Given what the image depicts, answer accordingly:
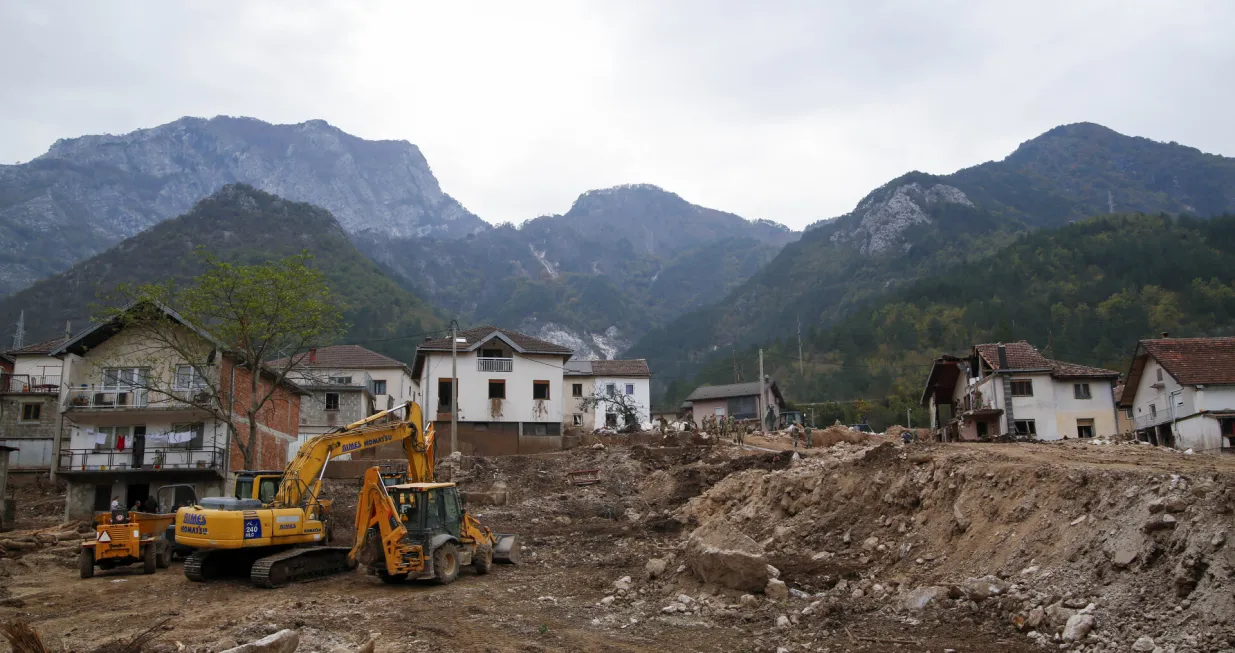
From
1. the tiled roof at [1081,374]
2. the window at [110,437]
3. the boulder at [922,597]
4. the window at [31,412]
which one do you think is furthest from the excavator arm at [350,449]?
the tiled roof at [1081,374]

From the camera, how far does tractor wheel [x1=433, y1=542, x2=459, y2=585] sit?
17.1m

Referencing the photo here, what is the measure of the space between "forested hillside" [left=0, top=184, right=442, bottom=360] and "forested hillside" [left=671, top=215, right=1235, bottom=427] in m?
35.1

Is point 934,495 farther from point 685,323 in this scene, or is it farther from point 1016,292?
point 685,323

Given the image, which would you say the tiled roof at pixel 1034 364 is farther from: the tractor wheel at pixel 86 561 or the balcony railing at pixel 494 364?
the tractor wheel at pixel 86 561

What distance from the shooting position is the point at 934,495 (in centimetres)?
1628

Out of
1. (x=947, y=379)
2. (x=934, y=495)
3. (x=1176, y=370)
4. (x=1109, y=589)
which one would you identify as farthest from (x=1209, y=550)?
(x=947, y=379)

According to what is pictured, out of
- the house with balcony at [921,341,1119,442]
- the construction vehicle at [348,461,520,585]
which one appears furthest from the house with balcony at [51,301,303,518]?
the house with balcony at [921,341,1119,442]

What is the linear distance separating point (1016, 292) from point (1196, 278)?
15372mm

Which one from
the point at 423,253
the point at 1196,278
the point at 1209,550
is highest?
the point at 423,253

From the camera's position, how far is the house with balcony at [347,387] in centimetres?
4872

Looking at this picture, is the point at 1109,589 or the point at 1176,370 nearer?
the point at 1109,589

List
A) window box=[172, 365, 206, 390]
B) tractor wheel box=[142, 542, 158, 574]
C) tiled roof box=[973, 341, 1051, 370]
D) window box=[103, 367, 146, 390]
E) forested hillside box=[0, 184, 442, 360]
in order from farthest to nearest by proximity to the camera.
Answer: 1. forested hillside box=[0, 184, 442, 360]
2. tiled roof box=[973, 341, 1051, 370]
3. window box=[103, 367, 146, 390]
4. window box=[172, 365, 206, 390]
5. tractor wheel box=[142, 542, 158, 574]

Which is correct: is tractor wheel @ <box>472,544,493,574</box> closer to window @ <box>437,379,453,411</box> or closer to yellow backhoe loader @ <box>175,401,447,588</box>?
yellow backhoe loader @ <box>175,401,447,588</box>

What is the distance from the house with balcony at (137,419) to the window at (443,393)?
12.2 metres
